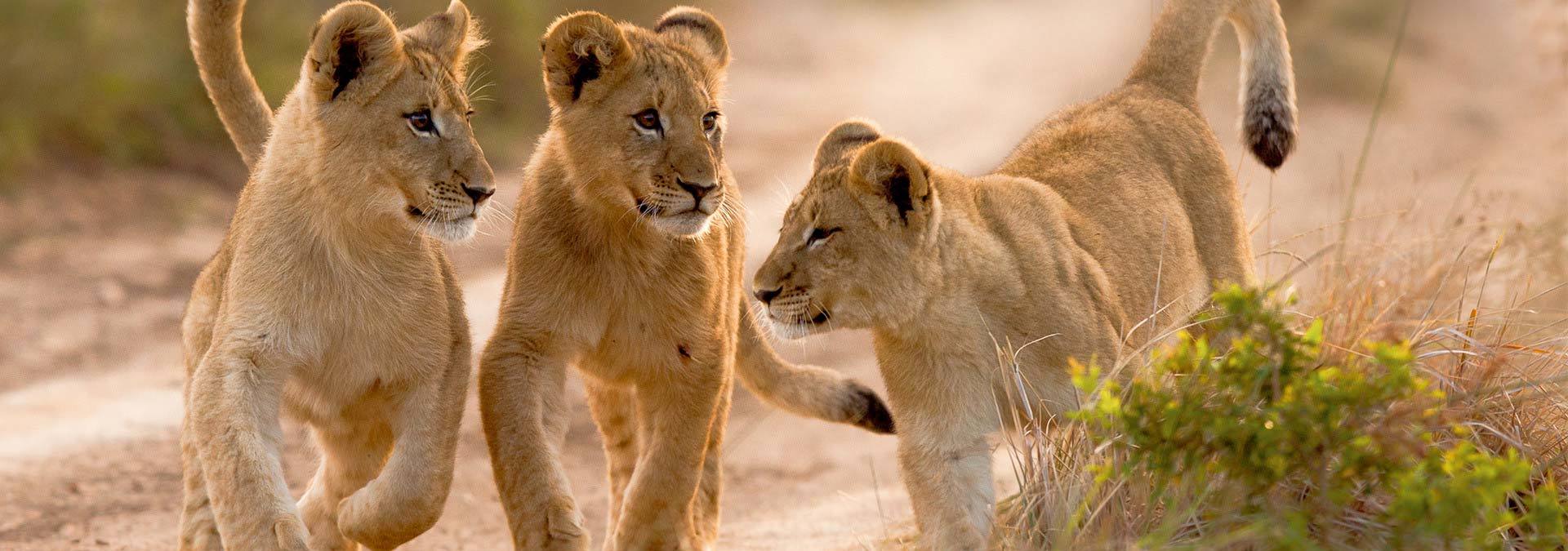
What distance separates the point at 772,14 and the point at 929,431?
627 inches

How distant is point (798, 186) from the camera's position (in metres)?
11.0

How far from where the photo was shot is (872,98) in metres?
15.4

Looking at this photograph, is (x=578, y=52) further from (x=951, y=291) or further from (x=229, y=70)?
(x=229, y=70)

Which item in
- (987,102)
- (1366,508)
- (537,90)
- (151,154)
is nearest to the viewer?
(1366,508)

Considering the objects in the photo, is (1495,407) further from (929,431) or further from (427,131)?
(427,131)

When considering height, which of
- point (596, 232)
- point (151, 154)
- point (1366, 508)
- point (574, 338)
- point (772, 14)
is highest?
point (772, 14)

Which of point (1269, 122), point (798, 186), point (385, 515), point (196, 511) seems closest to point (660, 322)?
point (385, 515)

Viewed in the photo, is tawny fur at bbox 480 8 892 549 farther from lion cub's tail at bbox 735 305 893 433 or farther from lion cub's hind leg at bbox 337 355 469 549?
lion cub's tail at bbox 735 305 893 433

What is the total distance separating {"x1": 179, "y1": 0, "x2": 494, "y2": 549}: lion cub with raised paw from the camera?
4.04 meters

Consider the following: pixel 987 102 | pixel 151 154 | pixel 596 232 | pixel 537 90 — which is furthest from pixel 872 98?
pixel 596 232

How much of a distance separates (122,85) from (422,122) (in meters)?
7.03

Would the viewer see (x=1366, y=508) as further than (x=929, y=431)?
No

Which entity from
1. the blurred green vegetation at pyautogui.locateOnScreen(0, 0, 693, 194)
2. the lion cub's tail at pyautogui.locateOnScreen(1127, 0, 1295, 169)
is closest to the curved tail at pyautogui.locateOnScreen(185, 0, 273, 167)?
the lion cub's tail at pyautogui.locateOnScreen(1127, 0, 1295, 169)

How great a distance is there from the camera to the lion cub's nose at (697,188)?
4.36 m
